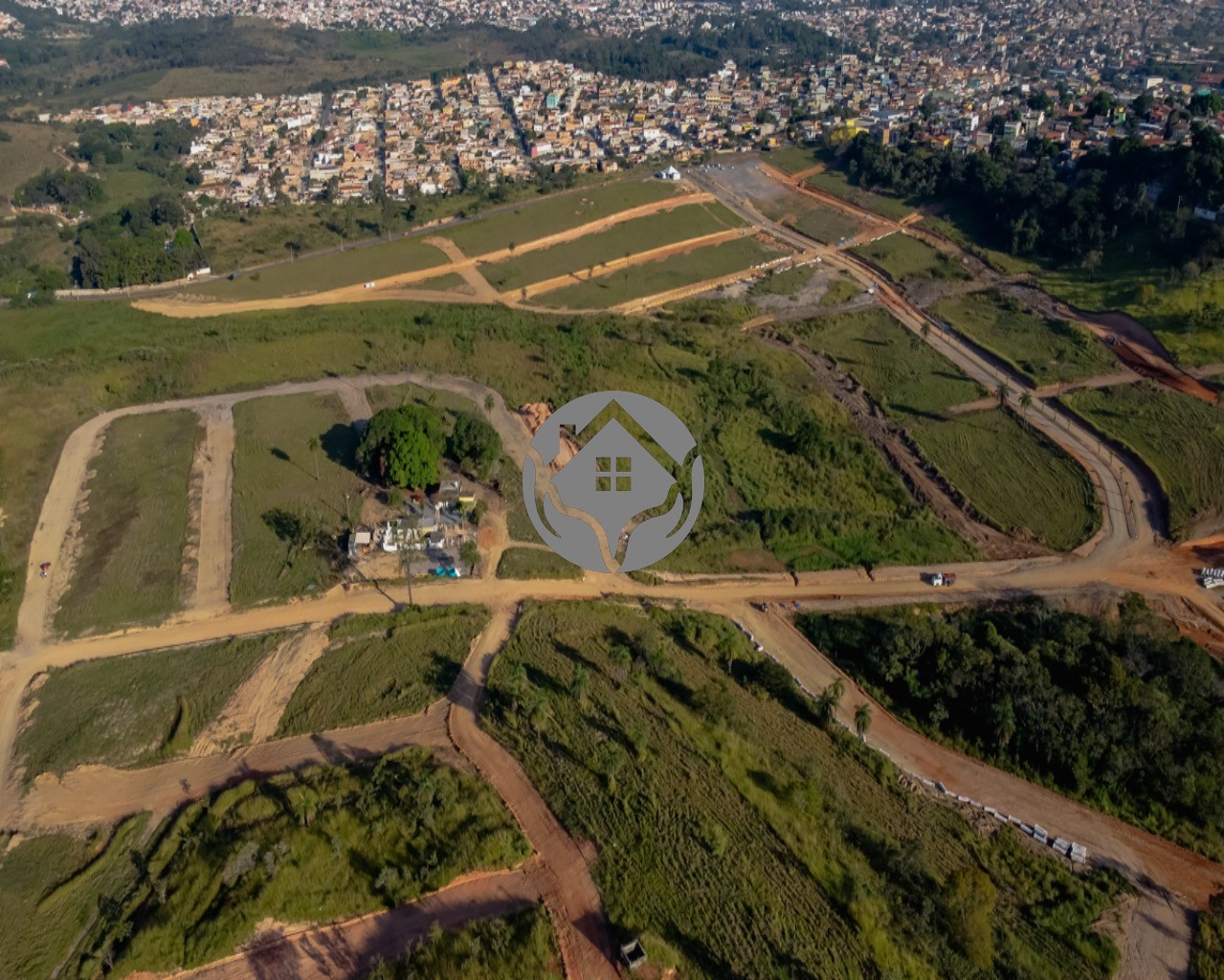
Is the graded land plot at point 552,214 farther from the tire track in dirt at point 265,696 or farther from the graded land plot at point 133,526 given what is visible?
the tire track in dirt at point 265,696

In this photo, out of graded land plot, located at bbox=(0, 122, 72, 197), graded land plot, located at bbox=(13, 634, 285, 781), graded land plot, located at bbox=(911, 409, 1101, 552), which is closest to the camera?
graded land plot, located at bbox=(13, 634, 285, 781)

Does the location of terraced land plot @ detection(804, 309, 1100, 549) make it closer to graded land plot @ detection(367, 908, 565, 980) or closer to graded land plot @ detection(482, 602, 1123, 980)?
graded land plot @ detection(482, 602, 1123, 980)

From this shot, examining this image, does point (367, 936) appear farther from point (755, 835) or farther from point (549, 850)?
point (755, 835)

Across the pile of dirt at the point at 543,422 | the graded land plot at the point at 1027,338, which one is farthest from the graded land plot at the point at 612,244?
the graded land plot at the point at 1027,338

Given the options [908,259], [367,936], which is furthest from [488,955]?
[908,259]

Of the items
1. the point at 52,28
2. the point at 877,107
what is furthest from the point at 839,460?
the point at 52,28

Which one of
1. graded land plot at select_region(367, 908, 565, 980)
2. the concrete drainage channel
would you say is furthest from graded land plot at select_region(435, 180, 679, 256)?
graded land plot at select_region(367, 908, 565, 980)

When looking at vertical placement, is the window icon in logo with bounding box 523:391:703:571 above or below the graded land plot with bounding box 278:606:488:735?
above
